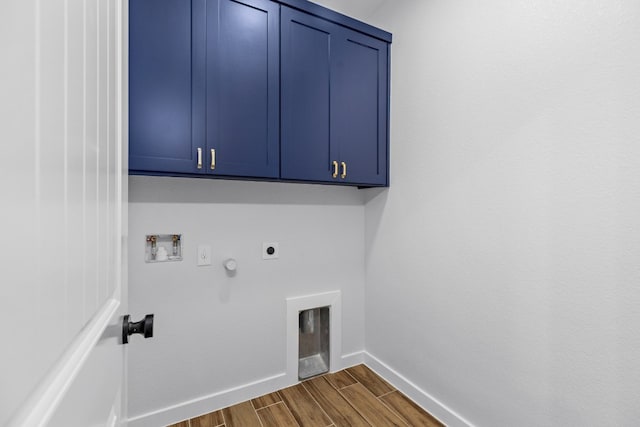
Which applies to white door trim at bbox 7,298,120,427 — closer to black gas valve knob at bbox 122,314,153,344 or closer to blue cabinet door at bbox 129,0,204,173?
black gas valve knob at bbox 122,314,153,344

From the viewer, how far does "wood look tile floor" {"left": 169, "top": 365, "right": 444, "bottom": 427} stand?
1614 millimetres

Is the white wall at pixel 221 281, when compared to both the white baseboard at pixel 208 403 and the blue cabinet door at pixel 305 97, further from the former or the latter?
the blue cabinet door at pixel 305 97

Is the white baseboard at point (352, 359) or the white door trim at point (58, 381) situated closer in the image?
the white door trim at point (58, 381)

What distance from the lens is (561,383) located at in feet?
3.81

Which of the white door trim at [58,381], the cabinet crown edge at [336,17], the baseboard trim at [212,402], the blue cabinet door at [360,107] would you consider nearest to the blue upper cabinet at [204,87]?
the cabinet crown edge at [336,17]

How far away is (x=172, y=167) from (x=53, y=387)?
3.97 feet

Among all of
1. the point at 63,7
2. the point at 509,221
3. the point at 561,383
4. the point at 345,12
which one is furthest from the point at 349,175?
the point at 63,7

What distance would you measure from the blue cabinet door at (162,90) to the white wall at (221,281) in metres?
0.30

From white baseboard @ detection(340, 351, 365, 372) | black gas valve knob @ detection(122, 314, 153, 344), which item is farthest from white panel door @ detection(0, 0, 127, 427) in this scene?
white baseboard @ detection(340, 351, 365, 372)

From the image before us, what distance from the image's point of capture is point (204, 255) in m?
1.69

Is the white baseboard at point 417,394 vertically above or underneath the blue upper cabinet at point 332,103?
underneath

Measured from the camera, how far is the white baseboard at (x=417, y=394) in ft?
5.15

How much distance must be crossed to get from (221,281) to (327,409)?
1.00 m

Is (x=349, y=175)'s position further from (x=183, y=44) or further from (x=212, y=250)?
(x=183, y=44)
